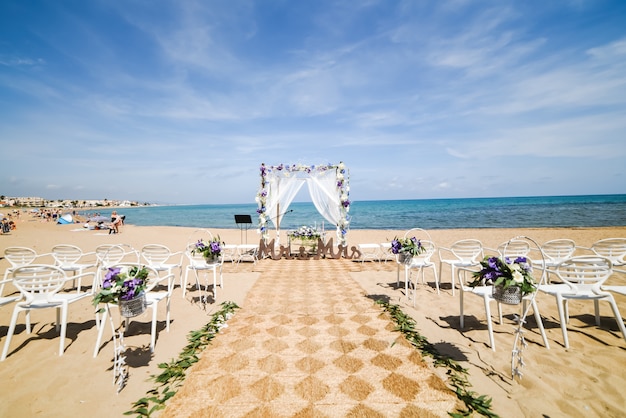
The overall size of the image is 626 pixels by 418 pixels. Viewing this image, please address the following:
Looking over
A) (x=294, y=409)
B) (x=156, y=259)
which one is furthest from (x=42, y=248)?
(x=294, y=409)

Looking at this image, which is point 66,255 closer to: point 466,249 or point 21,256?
point 21,256

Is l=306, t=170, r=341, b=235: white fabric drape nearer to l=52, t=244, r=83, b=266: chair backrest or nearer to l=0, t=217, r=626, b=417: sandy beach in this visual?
l=0, t=217, r=626, b=417: sandy beach

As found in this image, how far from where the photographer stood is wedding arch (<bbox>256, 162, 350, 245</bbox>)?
10352 millimetres

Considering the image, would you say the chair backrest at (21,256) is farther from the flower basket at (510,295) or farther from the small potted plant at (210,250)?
the flower basket at (510,295)

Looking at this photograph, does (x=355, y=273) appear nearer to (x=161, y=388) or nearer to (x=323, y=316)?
(x=323, y=316)

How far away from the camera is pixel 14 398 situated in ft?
8.39

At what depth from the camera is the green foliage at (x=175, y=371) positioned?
7.95 feet

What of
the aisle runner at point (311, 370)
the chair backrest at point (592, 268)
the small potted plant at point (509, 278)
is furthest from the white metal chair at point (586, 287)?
the aisle runner at point (311, 370)

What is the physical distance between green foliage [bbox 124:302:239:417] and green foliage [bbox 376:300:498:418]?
2503 millimetres

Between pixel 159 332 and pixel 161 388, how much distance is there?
4.74 ft

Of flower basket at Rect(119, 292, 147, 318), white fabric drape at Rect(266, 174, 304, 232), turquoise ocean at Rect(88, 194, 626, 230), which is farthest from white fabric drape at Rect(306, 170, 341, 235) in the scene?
flower basket at Rect(119, 292, 147, 318)

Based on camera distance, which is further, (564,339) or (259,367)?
(564,339)

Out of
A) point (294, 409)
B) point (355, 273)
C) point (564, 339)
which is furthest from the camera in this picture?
point (355, 273)

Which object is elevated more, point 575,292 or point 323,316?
point 575,292
